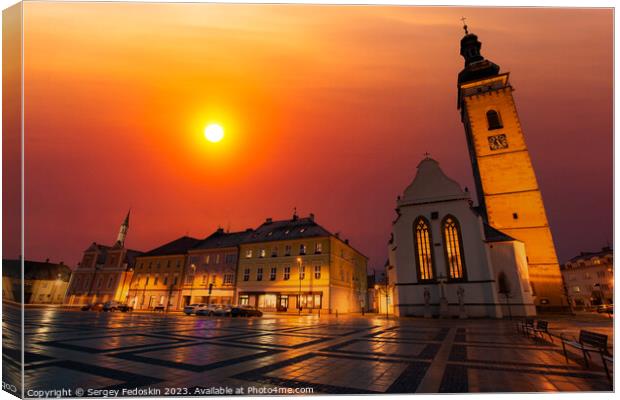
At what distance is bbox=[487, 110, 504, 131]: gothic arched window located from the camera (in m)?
40.5

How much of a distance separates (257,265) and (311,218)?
10.7m

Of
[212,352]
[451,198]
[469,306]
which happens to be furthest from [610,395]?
[451,198]

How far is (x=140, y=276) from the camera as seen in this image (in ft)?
169

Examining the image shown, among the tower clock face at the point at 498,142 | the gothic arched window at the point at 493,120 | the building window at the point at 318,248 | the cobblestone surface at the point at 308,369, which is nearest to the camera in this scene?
the cobblestone surface at the point at 308,369

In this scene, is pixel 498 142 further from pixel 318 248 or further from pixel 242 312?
pixel 242 312

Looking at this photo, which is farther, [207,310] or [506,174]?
[506,174]

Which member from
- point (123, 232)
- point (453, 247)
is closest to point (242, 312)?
point (453, 247)

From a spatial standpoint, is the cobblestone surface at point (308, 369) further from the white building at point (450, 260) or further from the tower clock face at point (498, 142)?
the tower clock face at point (498, 142)

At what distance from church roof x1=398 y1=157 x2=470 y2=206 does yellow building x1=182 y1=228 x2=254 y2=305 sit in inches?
1042

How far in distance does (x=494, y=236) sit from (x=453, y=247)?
6318 mm

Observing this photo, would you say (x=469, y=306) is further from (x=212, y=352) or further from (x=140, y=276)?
(x=140, y=276)

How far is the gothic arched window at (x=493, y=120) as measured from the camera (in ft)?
133

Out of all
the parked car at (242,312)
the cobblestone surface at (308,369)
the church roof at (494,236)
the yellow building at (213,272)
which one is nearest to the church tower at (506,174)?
the church roof at (494,236)

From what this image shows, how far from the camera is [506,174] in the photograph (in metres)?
38.0
